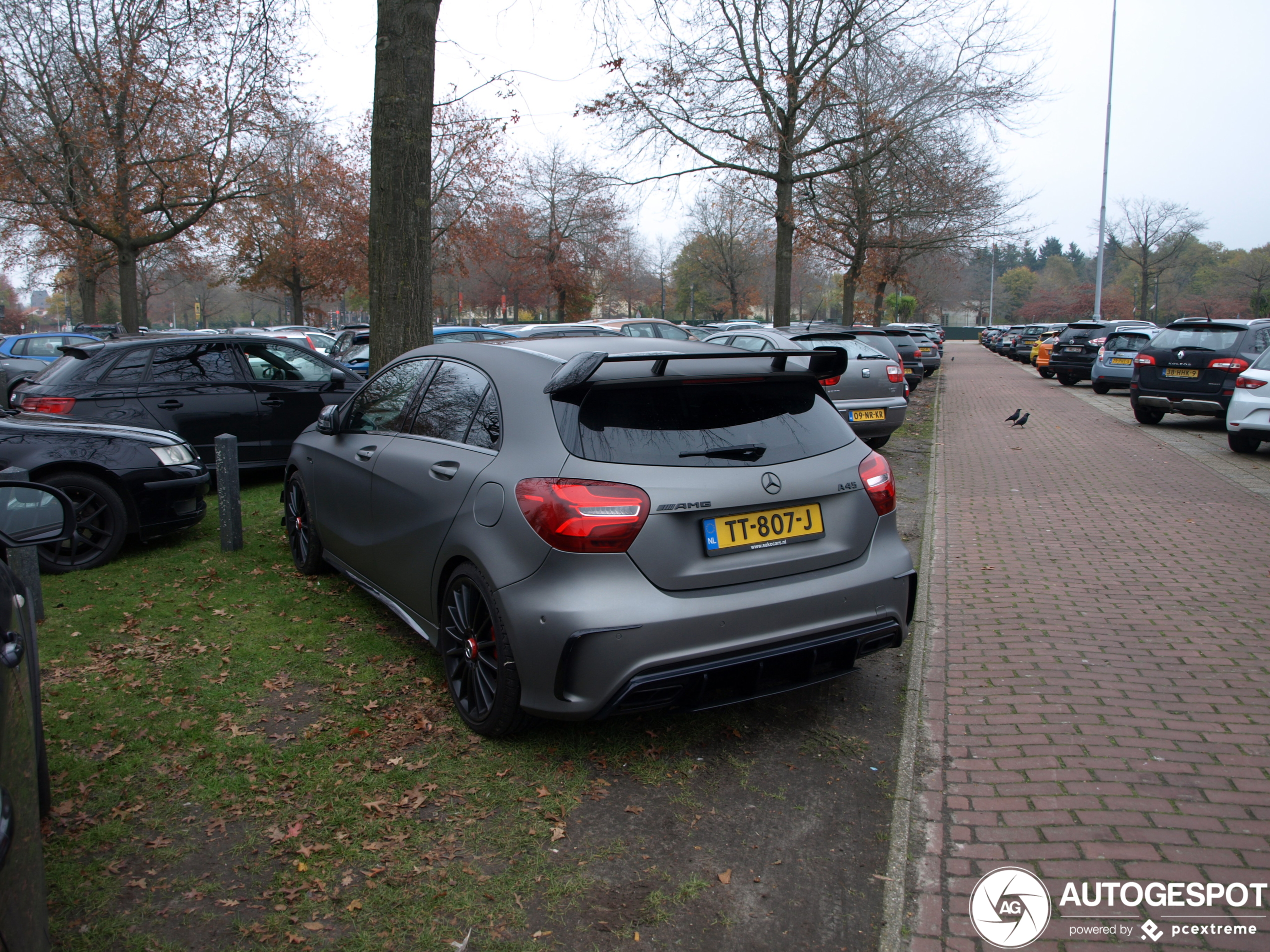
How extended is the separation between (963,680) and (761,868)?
6.21 ft

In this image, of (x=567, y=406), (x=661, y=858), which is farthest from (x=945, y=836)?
(x=567, y=406)

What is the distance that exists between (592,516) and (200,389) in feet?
22.8

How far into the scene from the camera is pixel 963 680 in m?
4.39

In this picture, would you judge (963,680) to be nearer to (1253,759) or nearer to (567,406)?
(1253,759)

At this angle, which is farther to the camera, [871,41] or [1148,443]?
[871,41]

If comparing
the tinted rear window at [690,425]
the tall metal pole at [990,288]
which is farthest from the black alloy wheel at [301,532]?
the tall metal pole at [990,288]

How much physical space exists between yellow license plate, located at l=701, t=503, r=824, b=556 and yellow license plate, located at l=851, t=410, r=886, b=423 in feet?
26.8

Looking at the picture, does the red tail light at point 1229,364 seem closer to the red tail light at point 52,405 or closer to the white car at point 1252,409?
the white car at point 1252,409

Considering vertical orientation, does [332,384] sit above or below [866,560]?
above

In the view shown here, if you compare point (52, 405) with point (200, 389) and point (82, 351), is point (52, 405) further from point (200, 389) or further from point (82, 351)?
point (200, 389)

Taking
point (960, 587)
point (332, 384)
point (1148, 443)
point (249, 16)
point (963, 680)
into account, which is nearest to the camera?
point (963, 680)

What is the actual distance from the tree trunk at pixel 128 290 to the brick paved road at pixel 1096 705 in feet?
66.9

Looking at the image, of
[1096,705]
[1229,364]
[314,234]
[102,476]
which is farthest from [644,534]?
[314,234]

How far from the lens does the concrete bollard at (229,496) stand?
6.61 metres
